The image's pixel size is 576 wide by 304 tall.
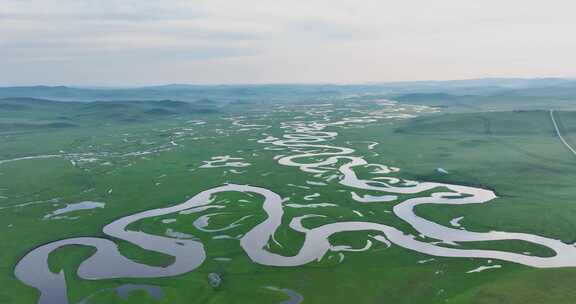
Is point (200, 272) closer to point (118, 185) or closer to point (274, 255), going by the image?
point (274, 255)

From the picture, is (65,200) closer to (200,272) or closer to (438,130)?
(200,272)

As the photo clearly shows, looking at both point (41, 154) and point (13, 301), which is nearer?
point (13, 301)

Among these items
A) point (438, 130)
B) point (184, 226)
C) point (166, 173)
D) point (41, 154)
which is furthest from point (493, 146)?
point (41, 154)

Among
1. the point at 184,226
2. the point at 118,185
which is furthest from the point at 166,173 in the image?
the point at 184,226

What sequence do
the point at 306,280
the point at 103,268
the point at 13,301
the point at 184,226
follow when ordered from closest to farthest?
the point at 13,301, the point at 306,280, the point at 103,268, the point at 184,226

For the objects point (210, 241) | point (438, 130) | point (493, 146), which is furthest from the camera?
point (438, 130)

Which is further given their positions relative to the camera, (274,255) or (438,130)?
(438,130)

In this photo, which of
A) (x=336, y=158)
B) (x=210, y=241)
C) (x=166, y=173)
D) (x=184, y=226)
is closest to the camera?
(x=210, y=241)
